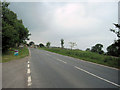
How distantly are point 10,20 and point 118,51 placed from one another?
20.9 meters

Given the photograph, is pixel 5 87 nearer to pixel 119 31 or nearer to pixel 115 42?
pixel 115 42

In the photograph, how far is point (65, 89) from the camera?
13.6 ft

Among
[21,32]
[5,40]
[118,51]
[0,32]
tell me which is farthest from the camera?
[21,32]

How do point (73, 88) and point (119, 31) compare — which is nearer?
point (73, 88)

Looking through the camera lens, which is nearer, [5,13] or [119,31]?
[119,31]

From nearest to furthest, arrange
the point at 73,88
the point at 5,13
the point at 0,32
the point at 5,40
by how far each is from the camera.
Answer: the point at 73,88, the point at 0,32, the point at 5,40, the point at 5,13

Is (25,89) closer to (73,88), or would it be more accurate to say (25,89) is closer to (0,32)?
(73,88)

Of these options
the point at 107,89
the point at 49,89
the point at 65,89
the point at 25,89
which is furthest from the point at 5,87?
the point at 107,89

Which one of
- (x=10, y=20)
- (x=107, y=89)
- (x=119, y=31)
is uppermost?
(x=10, y=20)

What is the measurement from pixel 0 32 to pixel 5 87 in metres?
14.6

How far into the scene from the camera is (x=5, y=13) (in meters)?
20.5

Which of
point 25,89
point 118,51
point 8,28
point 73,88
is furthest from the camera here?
→ point 8,28

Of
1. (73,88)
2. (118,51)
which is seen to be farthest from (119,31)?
(73,88)

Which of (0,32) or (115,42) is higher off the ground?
(0,32)
